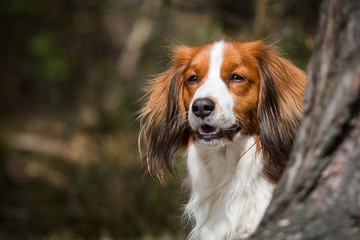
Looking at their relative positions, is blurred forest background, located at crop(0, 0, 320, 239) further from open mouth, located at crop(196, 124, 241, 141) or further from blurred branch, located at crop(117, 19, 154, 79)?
open mouth, located at crop(196, 124, 241, 141)

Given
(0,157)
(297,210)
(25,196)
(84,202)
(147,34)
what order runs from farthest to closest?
(147,34) < (0,157) < (25,196) < (84,202) < (297,210)

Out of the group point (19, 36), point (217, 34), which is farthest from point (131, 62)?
point (217, 34)

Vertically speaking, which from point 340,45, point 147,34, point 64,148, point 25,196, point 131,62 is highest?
point 340,45

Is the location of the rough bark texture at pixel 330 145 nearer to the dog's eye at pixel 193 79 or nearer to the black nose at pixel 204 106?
the black nose at pixel 204 106

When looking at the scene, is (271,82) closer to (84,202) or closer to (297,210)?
(297,210)

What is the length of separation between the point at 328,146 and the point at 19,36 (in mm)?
9564

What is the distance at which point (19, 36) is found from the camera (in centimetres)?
1029

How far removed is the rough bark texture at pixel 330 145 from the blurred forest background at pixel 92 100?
214 centimetres

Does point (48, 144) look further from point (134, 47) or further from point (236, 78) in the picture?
point (236, 78)

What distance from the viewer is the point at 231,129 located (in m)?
3.19

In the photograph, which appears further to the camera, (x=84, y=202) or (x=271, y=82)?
(x=84, y=202)

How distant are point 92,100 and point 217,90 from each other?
7.25 metres

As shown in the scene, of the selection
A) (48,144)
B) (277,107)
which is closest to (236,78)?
(277,107)

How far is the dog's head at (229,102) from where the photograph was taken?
3150mm
